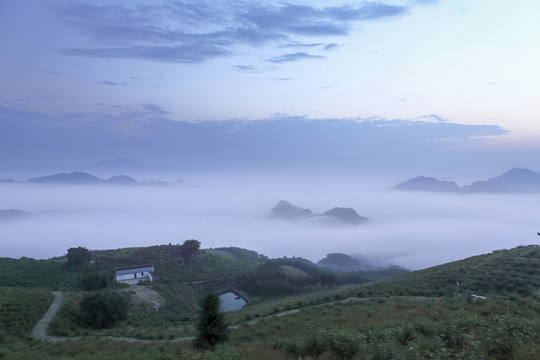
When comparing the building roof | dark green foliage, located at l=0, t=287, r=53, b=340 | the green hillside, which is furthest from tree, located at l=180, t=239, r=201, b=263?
dark green foliage, located at l=0, t=287, r=53, b=340

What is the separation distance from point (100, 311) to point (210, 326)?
→ 68.3 feet

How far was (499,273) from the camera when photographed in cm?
2864

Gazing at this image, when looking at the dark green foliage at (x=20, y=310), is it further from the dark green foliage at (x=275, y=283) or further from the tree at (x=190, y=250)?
the tree at (x=190, y=250)

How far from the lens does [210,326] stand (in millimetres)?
16391

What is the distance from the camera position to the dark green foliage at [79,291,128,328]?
3138cm

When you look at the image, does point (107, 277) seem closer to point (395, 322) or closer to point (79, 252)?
point (79, 252)

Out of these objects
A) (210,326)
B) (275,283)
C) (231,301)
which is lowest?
(231,301)

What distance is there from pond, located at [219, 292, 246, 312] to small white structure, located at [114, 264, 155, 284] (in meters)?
14.3

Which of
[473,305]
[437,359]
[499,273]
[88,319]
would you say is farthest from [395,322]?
[88,319]

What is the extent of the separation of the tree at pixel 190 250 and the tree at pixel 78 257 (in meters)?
17.9

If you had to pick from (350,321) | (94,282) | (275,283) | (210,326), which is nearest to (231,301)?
(275,283)

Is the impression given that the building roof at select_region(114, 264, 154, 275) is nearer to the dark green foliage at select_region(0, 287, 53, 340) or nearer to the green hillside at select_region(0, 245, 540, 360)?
→ the green hillside at select_region(0, 245, 540, 360)

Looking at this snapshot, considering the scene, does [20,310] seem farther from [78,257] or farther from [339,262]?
[339,262]

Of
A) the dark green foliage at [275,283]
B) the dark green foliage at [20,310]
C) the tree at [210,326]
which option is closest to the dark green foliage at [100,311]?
the dark green foliage at [20,310]
